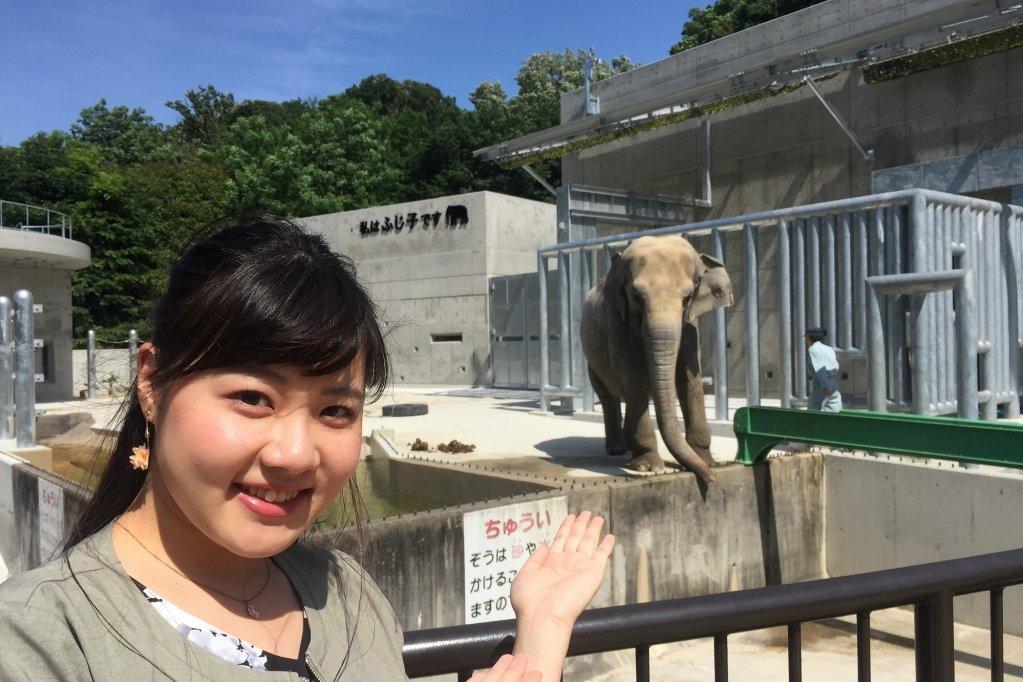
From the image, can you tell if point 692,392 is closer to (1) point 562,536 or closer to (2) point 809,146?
(1) point 562,536

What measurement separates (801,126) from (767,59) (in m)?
1.59

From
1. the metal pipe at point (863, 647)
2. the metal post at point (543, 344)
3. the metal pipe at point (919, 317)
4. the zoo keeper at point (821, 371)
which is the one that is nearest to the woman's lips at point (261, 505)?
the metal pipe at point (863, 647)

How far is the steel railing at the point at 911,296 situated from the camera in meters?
8.48

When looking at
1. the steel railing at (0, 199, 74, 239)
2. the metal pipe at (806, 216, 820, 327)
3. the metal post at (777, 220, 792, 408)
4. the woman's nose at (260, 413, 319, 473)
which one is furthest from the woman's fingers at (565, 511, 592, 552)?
the steel railing at (0, 199, 74, 239)

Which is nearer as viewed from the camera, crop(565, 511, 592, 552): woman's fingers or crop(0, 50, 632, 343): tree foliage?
crop(565, 511, 592, 552): woman's fingers

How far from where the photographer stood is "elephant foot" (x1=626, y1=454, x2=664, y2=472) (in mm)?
8078

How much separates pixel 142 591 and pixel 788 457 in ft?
25.3

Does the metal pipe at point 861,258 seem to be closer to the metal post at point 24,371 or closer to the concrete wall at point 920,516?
the concrete wall at point 920,516

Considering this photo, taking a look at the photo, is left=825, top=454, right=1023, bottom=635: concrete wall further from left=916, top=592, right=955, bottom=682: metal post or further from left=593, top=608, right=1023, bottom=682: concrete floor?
left=916, top=592, right=955, bottom=682: metal post

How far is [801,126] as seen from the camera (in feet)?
53.1

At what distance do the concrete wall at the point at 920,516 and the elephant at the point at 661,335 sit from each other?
1.41 metres

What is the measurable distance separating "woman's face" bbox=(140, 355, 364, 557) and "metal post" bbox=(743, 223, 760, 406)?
9674 millimetres

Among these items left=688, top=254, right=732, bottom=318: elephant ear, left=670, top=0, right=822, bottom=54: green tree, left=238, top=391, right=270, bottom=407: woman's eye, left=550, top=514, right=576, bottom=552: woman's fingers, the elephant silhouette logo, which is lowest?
left=550, top=514, right=576, bottom=552: woman's fingers

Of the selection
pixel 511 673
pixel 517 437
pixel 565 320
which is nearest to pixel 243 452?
pixel 511 673
